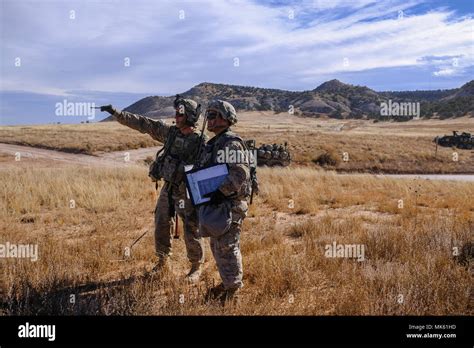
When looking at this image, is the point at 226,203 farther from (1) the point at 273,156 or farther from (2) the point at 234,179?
(1) the point at 273,156

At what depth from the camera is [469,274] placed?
4.76m

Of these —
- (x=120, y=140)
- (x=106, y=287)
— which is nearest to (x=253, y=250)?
(x=106, y=287)

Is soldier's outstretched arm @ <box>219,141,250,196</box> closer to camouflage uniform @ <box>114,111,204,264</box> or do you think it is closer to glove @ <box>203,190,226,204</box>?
glove @ <box>203,190,226,204</box>

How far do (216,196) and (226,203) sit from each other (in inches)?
5.6

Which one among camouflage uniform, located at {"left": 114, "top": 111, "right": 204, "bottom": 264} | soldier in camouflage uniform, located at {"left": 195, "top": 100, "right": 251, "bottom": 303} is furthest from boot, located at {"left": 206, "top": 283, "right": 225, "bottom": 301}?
camouflage uniform, located at {"left": 114, "top": 111, "right": 204, "bottom": 264}

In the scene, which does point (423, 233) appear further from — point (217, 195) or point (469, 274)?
point (217, 195)

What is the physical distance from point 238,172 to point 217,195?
12.7 inches

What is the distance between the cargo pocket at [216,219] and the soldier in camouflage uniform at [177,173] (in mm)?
832

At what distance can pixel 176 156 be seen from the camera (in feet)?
17.4

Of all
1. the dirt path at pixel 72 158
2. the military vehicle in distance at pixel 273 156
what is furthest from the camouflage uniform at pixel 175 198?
the military vehicle in distance at pixel 273 156

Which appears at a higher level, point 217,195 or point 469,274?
point 217,195

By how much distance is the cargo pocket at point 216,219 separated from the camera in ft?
13.7
